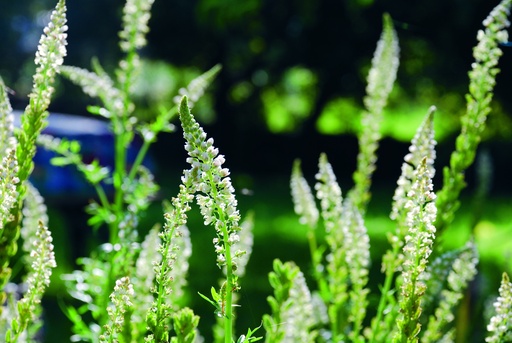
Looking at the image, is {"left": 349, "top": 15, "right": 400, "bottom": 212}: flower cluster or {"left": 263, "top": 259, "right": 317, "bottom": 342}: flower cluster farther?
{"left": 349, "top": 15, "right": 400, "bottom": 212}: flower cluster

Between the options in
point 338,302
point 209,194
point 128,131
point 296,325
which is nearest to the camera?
point 209,194

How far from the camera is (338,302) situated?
2.49 m

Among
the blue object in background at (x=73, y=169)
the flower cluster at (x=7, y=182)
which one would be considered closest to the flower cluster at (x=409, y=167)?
the flower cluster at (x=7, y=182)

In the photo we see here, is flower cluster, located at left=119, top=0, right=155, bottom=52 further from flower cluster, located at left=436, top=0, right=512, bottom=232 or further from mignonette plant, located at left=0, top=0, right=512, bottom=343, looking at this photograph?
flower cluster, located at left=436, top=0, right=512, bottom=232

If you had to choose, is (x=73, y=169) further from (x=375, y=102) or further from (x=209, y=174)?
(x=209, y=174)

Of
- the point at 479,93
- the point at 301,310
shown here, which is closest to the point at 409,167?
the point at 479,93

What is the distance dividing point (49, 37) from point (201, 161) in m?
0.56

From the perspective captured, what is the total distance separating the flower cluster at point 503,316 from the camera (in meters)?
1.67

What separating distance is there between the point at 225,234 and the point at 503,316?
705mm

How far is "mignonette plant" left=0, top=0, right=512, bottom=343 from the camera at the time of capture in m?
1.44

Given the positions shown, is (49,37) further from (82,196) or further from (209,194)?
(82,196)

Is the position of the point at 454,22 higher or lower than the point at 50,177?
higher

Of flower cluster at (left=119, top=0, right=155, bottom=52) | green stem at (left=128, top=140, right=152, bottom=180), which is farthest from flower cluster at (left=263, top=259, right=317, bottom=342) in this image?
flower cluster at (left=119, top=0, right=155, bottom=52)

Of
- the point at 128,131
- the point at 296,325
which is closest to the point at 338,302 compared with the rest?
the point at 296,325
